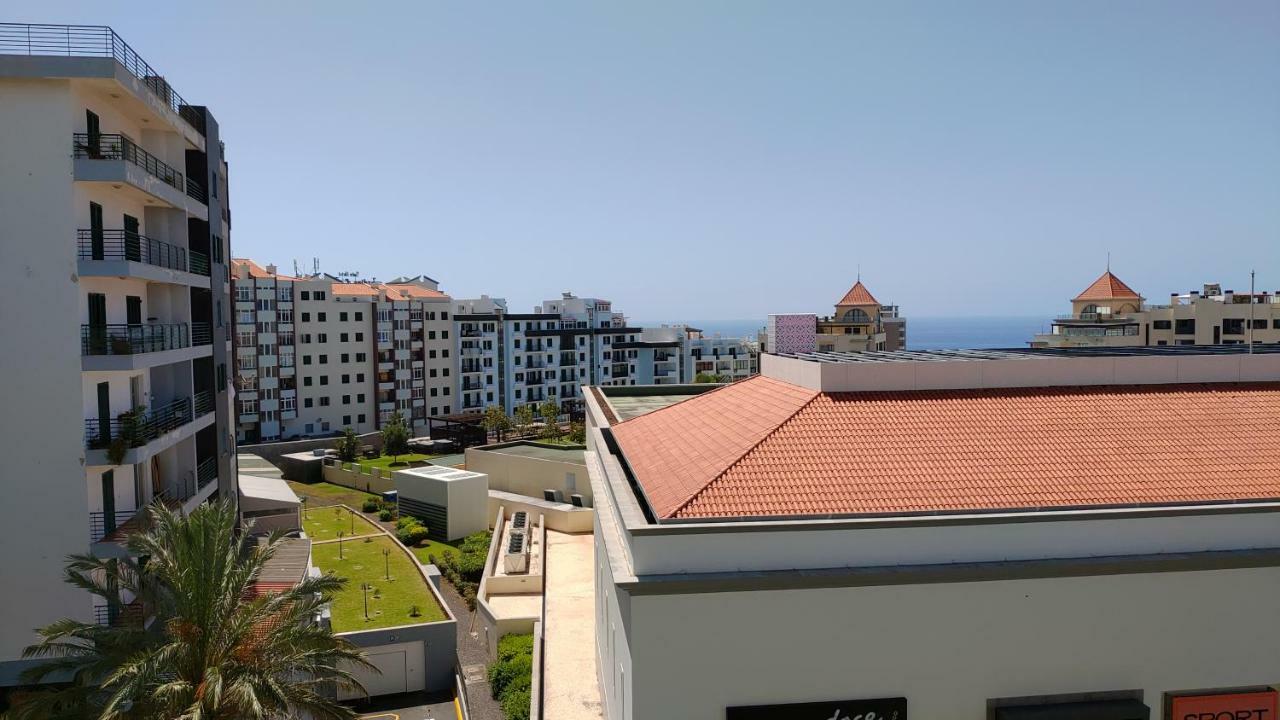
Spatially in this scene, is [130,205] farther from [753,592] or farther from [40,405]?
[753,592]

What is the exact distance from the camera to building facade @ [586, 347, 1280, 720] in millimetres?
15820

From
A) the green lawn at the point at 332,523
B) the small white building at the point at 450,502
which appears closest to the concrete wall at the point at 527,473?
the small white building at the point at 450,502

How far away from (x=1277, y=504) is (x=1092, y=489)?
3.44m

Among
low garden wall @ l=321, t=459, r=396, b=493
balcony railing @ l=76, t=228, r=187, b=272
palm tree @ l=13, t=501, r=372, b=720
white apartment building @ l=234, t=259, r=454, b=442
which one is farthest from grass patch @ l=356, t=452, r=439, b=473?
palm tree @ l=13, t=501, r=372, b=720

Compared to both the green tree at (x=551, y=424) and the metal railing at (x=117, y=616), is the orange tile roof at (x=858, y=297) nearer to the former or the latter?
the green tree at (x=551, y=424)

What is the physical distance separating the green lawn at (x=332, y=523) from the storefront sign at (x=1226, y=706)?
137 feet

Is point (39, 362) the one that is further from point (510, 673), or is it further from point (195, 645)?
point (510, 673)

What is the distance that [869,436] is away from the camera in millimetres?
20156

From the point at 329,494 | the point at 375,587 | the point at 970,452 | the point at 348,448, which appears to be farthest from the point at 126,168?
the point at 348,448

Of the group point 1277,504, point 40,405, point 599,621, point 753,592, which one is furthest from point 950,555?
point 40,405

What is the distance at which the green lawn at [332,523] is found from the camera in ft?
161

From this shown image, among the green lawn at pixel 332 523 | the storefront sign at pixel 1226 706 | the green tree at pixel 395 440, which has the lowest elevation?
the green lawn at pixel 332 523

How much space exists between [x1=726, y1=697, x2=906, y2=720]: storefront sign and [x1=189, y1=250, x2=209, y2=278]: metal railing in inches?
1024

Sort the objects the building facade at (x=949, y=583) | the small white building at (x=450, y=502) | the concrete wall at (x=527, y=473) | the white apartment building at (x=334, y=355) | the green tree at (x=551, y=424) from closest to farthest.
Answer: the building facade at (x=949, y=583)
the concrete wall at (x=527, y=473)
the small white building at (x=450, y=502)
the green tree at (x=551, y=424)
the white apartment building at (x=334, y=355)
